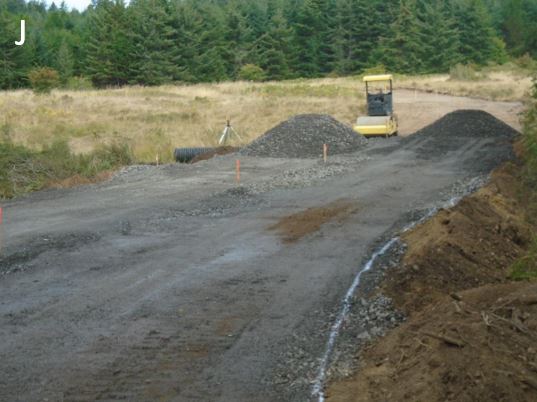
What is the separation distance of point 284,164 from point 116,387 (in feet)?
68.2

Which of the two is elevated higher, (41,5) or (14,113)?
(41,5)

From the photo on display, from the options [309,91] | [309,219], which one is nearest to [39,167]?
[309,219]

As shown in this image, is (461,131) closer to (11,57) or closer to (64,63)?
(11,57)

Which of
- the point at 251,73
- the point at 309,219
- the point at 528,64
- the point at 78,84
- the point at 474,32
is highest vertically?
the point at 474,32

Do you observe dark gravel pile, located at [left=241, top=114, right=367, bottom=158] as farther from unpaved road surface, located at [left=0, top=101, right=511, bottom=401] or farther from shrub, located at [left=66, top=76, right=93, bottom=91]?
shrub, located at [left=66, top=76, right=93, bottom=91]

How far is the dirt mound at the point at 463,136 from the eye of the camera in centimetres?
2908

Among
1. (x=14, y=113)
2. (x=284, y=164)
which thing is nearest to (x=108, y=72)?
(x=14, y=113)

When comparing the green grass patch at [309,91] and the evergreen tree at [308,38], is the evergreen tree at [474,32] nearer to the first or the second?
the evergreen tree at [308,38]

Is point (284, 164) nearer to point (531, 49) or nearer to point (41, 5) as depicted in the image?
point (531, 49)

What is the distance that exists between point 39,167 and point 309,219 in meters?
11.5

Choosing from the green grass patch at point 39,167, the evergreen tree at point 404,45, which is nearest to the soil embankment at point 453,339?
the green grass patch at point 39,167

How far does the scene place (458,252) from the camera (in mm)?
11758

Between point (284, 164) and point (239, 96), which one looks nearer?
point (284, 164)

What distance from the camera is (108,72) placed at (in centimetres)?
8100
